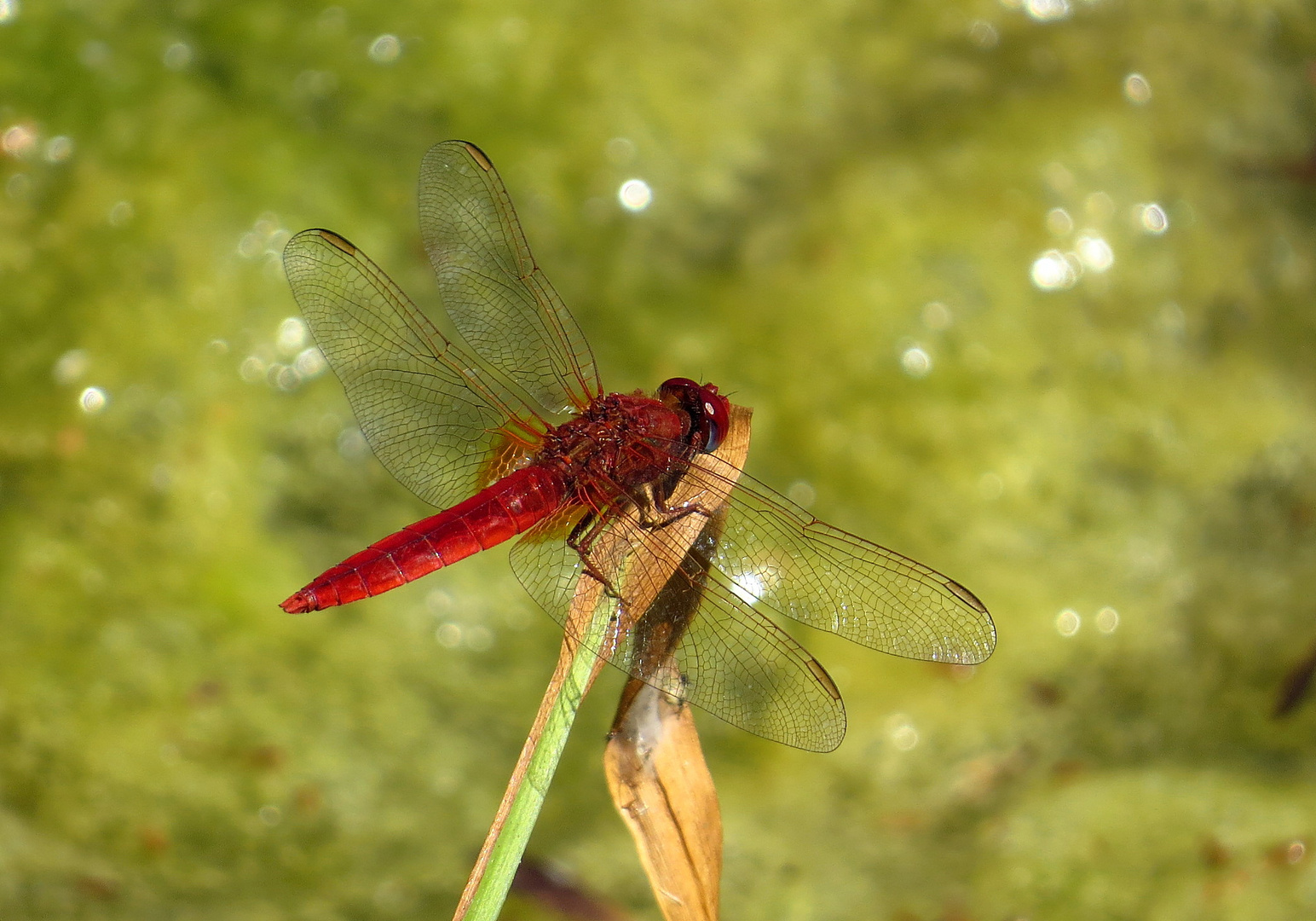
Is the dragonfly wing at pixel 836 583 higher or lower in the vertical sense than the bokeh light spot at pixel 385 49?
lower

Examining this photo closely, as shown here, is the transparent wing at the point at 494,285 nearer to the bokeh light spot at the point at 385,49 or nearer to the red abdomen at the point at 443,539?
the red abdomen at the point at 443,539

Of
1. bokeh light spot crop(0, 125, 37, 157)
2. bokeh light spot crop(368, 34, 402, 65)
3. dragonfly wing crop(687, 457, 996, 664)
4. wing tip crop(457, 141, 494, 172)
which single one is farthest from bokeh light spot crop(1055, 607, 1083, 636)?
bokeh light spot crop(0, 125, 37, 157)

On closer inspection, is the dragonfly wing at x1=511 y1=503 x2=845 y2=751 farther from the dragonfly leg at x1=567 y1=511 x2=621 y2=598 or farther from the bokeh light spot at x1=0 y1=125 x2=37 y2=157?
the bokeh light spot at x1=0 y1=125 x2=37 y2=157

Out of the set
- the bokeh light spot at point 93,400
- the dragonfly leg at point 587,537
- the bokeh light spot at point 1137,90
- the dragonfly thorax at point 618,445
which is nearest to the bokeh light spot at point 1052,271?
the bokeh light spot at point 1137,90

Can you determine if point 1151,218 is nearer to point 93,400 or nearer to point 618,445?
point 618,445

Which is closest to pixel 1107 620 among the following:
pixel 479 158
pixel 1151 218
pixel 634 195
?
pixel 1151 218

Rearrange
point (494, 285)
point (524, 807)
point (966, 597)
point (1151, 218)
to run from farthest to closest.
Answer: point (1151, 218)
point (494, 285)
point (966, 597)
point (524, 807)

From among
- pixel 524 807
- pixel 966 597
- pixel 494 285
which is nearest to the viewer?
pixel 524 807
